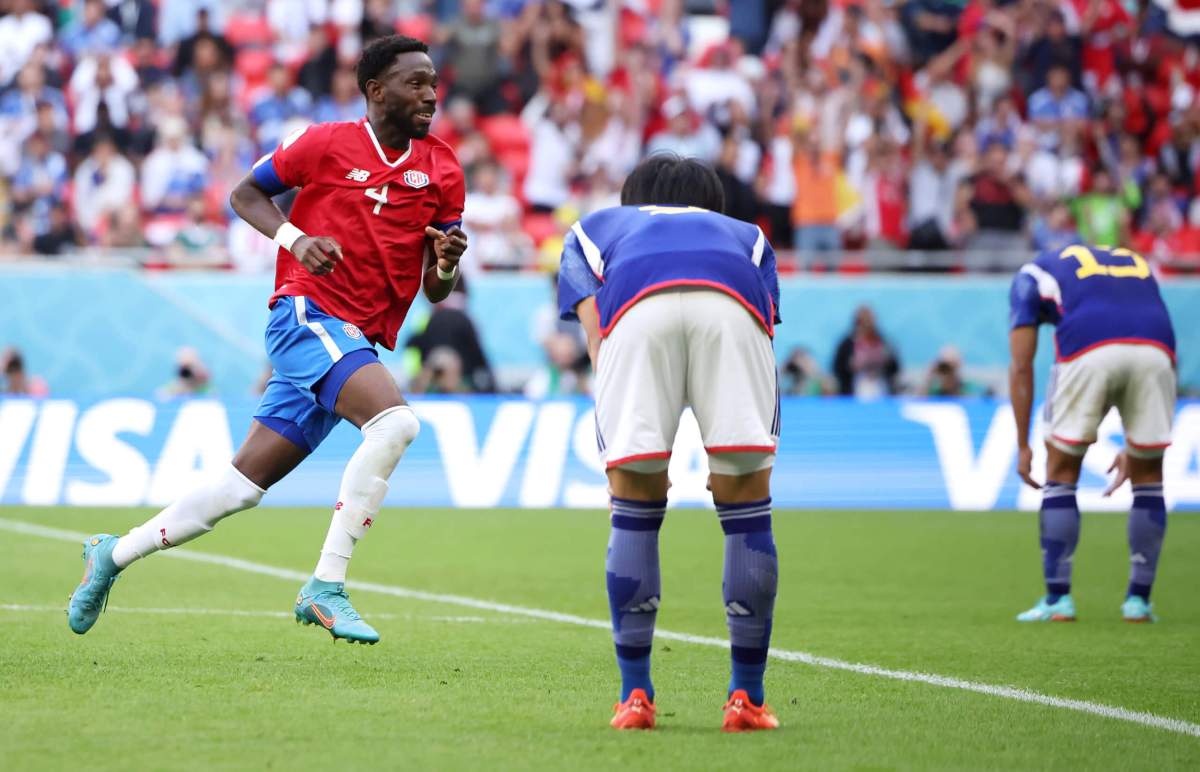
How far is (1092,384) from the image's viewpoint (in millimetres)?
9570

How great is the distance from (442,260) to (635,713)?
7.92ft

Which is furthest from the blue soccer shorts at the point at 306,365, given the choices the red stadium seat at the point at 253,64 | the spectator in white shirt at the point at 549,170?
the red stadium seat at the point at 253,64

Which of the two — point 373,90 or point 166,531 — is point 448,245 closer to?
point 373,90

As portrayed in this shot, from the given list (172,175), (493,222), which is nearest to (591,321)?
(493,222)

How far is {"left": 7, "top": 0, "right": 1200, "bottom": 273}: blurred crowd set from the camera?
20391 mm

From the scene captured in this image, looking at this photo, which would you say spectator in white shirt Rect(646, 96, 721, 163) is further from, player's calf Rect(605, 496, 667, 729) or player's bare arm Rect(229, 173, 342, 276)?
player's calf Rect(605, 496, 667, 729)

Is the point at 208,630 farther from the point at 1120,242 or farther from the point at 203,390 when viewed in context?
the point at 1120,242

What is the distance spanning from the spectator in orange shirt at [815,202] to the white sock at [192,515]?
13.5m

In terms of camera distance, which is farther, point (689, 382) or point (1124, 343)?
point (1124, 343)

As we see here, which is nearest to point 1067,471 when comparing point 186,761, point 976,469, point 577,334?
point 186,761

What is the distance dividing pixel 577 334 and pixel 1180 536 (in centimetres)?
682

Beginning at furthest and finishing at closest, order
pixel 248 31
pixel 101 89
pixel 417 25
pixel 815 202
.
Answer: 1. pixel 417 25
2. pixel 248 31
3. pixel 101 89
4. pixel 815 202

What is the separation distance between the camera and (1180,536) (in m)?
14.7

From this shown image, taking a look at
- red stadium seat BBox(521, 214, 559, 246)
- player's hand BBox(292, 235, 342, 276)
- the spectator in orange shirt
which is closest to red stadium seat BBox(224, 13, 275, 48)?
red stadium seat BBox(521, 214, 559, 246)
